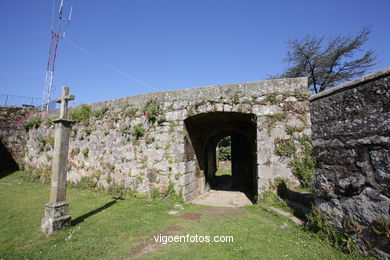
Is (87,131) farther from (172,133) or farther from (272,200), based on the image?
(272,200)

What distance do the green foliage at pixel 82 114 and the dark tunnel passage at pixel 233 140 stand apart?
4.10m

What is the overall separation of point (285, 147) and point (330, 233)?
2.65 meters

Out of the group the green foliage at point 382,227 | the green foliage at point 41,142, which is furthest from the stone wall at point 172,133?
the green foliage at point 382,227

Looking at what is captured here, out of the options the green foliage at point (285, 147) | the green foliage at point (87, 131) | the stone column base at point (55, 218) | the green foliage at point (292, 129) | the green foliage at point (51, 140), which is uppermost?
the green foliage at point (87, 131)

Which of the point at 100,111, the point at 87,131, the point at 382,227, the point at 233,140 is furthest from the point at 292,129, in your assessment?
the point at 87,131

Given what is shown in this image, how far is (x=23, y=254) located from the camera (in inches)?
125

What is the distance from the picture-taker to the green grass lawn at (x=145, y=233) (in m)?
3.14

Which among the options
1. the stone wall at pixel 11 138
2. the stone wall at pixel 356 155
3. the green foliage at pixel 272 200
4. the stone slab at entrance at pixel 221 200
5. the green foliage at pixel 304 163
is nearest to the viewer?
the stone wall at pixel 356 155

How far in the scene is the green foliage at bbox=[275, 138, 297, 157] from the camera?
212 inches

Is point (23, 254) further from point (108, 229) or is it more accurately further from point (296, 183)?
point (296, 183)

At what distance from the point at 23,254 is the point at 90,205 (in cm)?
257

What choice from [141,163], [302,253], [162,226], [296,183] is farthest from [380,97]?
[141,163]

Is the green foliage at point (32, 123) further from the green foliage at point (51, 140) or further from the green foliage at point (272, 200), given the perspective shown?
the green foliage at point (272, 200)

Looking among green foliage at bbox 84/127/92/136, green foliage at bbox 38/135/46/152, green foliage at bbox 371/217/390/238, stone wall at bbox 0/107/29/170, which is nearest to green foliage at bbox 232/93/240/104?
green foliage at bbox 371/217/390/238
